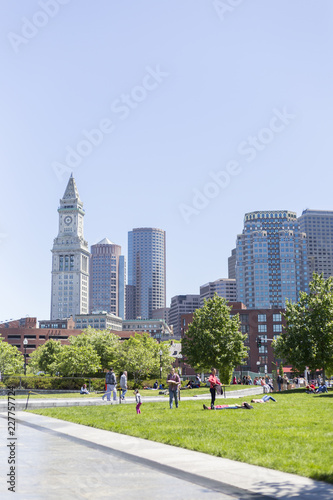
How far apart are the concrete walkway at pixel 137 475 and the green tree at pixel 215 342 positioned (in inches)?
1623

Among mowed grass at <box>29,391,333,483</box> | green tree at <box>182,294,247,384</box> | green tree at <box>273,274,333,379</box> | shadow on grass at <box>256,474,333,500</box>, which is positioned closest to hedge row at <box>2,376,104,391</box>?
green tree at <box>182,294,247,384</box>

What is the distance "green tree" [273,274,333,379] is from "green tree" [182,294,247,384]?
9.57 m

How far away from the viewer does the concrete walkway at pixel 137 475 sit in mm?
8280

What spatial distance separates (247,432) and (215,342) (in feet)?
132

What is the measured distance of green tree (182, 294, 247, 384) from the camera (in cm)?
5484

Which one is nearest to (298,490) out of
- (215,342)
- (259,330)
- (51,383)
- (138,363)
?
(215,342)

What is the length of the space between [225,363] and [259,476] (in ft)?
155

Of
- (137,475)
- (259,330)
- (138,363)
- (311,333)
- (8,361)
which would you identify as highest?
(311,333)

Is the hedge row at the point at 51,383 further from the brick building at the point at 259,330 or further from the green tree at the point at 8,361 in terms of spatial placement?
the brick building at the point at 259,330

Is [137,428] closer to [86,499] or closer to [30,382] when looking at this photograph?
[86,499]

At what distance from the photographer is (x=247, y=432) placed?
15320mm

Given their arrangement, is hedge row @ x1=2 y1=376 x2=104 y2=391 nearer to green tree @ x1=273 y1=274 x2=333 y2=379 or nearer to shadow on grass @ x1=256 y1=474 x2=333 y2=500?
green tree @ x1=273 y1=274 x2=333 y2=379

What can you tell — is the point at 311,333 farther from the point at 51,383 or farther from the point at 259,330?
the point at 259,330

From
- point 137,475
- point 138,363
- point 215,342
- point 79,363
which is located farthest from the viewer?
point 79,363
